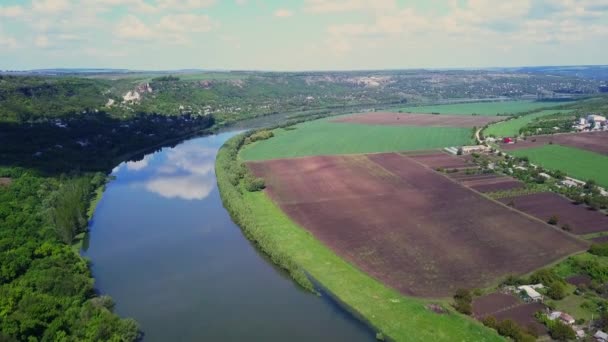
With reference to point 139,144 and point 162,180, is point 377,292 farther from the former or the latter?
point 139,144

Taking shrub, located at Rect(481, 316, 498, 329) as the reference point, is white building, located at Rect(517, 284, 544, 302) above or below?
above

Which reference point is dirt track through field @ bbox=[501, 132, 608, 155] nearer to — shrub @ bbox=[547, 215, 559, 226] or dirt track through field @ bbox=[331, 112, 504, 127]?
dirt track through field @ bbox=[331, 112, 504, 127]

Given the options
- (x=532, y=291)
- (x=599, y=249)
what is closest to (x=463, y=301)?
(x=532, y=291)

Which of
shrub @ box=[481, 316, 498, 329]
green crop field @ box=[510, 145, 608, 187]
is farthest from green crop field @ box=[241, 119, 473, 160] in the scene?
shrub @ box=[481, 316, 498, 329]

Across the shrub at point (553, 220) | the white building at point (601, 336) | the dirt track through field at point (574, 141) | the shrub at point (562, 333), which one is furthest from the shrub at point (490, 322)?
the dirt track through field at point (574, 141)

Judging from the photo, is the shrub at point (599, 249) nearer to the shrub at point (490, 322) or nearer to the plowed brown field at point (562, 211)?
the plowed brown field at point (562, 211)

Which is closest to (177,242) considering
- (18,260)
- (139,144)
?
(18,260)
